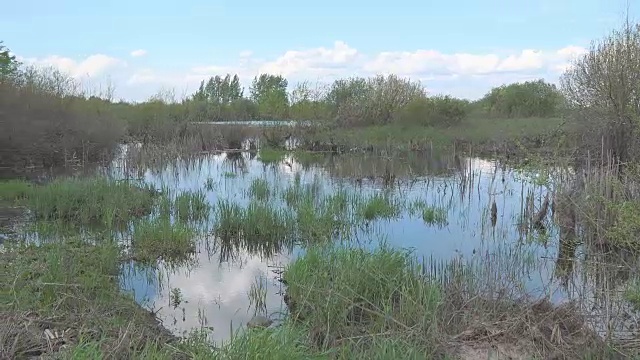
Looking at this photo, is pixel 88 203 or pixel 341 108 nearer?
pixel 88 203

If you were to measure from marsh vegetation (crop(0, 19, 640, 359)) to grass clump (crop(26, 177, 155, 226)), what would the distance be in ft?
0.18

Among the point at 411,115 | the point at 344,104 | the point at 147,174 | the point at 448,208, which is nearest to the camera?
the point at 448,208

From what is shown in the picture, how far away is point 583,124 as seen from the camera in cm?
1602

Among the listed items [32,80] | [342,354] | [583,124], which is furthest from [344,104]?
[342,354]

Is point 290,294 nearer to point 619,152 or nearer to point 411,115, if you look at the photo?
point 619,152

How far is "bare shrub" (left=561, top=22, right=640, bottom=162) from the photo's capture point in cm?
1369

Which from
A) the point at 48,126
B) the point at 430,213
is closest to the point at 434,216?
the point at 430,213

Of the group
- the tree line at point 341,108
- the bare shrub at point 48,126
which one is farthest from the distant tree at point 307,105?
the bare shrub at point 48,126

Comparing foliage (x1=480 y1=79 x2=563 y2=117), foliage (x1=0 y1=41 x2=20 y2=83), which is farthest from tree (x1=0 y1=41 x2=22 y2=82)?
foliage (x1=480 y1=79 x2=563 y2=117)

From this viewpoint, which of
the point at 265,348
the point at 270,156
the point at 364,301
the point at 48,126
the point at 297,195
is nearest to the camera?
the point at 265,348

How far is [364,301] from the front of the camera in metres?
5.93

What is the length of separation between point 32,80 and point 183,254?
16.9 meters

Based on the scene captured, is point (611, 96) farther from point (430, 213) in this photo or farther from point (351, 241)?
point (351, 241)

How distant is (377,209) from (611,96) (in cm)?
745
